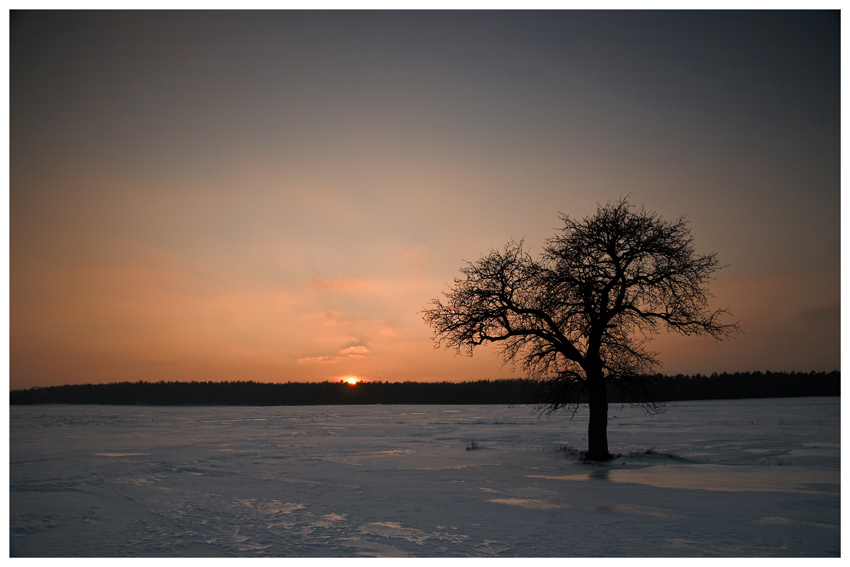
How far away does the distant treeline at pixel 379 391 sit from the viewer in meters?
132

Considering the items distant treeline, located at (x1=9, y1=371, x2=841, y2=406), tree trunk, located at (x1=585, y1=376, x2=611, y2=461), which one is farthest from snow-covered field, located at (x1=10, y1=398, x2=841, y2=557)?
distant treeline, located at (x1=9, y1=371, x2=841, y2=406)

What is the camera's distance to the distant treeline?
132000 mm

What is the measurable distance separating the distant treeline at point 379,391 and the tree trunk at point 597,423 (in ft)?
373

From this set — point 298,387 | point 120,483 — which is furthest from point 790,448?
point 298,387

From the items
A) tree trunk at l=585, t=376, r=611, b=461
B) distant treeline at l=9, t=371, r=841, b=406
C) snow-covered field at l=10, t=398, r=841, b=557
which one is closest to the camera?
snow-covered field at l=10, t=398, r=841, b=557

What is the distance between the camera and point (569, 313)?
20.7 metres

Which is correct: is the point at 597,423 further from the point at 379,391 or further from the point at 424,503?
the point at 379,391

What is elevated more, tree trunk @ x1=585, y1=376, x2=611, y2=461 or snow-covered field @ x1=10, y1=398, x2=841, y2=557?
tree trunk @ x1=585, y1=376, x2=611, y2=461

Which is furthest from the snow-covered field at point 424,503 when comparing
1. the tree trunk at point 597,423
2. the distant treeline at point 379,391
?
the distant treeline at point 379,391

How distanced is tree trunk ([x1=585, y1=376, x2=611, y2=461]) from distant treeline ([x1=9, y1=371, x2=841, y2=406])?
114 metres

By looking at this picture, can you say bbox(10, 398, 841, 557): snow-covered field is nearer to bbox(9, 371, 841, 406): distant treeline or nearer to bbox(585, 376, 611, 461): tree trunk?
bbox(585, 376, 611, 461): tree trunk

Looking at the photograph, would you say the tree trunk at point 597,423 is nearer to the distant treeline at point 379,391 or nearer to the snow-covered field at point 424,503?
the snow-covered field at point 424,503

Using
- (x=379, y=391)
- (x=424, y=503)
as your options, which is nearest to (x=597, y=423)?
(x=424, y=503)

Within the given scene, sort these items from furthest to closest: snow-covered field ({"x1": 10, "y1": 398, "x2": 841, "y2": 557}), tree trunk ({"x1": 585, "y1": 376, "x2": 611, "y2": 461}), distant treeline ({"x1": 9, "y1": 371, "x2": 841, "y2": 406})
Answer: distant treeline ({"x1": 9, "y1": 371, "x2": 841, "y2": 406}) < tree trunk ({"x1": 585, "y1": 376, "x2": 611, "y2": 461}) < snow-covered field ({"x1": 10, "y1": 398, "x2": 841, "y2": 557})
